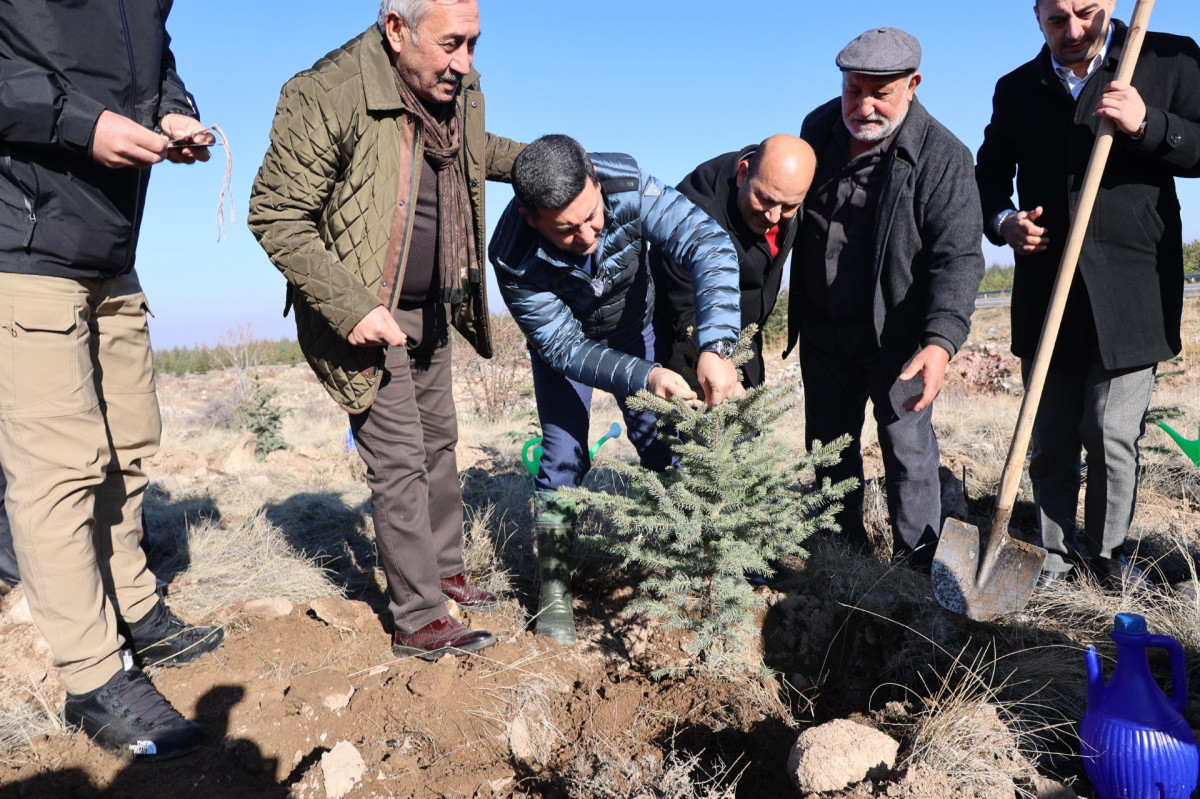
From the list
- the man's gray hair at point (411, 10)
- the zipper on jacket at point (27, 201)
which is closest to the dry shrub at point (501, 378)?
the man's gray hair at point (411, 10)

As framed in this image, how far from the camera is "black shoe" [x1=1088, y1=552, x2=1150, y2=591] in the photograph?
10.4ft

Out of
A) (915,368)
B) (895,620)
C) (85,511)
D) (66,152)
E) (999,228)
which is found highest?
(999,228)

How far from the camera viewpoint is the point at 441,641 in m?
2.92

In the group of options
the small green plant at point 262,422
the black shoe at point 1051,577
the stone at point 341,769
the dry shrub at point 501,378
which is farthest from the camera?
the dry shrub at point 501,378

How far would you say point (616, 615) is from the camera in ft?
10.7

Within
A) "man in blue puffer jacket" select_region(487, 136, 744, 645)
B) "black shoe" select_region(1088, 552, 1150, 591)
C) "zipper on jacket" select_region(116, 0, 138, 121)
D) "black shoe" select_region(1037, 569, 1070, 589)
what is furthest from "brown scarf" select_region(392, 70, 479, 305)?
"black shoe" select_region(1088, 552, 1150, 591)

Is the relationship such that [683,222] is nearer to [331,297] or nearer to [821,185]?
[821,185]

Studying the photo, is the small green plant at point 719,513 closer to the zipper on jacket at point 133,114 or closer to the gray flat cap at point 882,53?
the gray flat cap at point 882,53

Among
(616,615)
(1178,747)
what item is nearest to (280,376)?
(616,615)

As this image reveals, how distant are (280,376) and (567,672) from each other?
17.5 meters

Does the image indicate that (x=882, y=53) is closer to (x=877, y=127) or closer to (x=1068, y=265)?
(x=877, y=127)

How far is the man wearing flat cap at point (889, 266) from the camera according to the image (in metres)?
3.01

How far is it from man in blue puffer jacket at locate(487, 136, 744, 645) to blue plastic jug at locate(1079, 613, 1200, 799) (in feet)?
4.39

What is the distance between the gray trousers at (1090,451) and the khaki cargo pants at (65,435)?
11.8 feet
